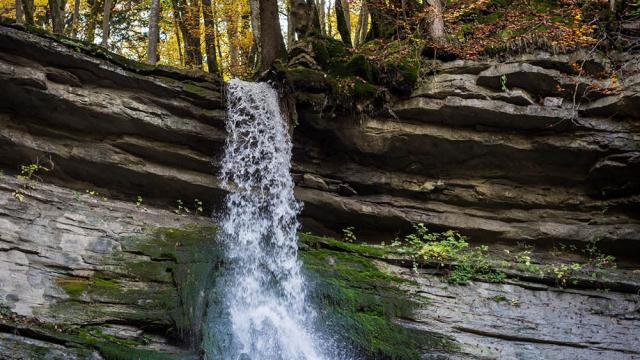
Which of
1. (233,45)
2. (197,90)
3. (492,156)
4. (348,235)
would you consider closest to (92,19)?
(233,45)

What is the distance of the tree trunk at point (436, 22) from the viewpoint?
11.8 metres

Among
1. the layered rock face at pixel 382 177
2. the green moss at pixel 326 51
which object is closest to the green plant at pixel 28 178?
the layered rock face at pixel 382 177

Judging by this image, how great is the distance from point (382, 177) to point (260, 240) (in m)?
2.95

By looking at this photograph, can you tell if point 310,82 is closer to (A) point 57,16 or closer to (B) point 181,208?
(B) point 181,208

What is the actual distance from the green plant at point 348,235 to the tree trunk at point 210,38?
6.54 m

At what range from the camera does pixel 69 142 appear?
9.91 m

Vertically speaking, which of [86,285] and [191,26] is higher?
[191,26]

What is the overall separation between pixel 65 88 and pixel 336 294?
6.12m

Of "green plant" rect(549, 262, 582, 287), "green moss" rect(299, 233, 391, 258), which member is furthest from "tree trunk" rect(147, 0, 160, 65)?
"green plant" rect(549, 262, 582, 287)

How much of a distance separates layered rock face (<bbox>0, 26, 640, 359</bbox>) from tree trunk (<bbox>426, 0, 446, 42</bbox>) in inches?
45.4

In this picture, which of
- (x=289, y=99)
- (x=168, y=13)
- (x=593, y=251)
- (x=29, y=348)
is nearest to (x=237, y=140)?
(x=289, y=99)

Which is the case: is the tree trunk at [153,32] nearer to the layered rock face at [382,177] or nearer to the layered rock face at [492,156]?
the layered rock face at [382,177]

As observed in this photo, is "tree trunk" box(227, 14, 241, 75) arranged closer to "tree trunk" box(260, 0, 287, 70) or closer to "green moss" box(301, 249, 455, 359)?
"tree trunk" box(260, 0, 287, 70)

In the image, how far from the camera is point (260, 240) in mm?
9758
